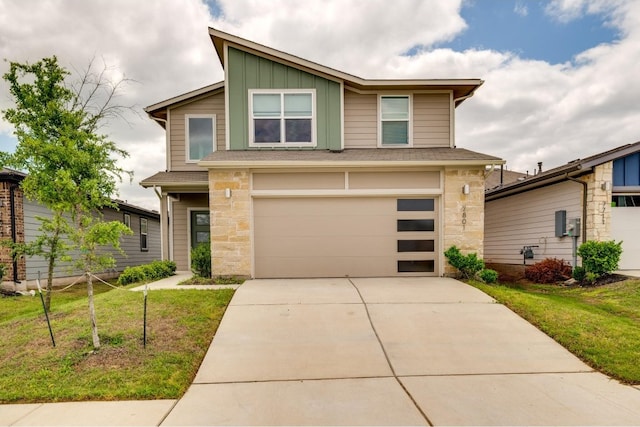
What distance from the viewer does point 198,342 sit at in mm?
4855

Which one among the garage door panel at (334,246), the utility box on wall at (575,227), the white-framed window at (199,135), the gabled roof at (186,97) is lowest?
the garage door panel at (334,246)

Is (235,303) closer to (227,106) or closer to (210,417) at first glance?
(210,417)

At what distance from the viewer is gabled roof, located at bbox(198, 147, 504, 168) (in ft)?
27.4

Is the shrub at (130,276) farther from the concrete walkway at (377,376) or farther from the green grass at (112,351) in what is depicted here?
the concrete walkway at (377,376)

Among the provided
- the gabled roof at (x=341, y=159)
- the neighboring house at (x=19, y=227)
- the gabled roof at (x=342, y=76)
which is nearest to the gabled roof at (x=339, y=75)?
the gabled roof at (x=342, y=76)

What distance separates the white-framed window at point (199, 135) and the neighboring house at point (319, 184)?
1421 mm

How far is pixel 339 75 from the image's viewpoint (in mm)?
9727

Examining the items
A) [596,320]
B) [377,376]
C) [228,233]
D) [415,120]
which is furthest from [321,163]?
[596,320]

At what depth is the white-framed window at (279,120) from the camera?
9820 mm

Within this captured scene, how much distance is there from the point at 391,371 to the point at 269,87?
27.0 feet

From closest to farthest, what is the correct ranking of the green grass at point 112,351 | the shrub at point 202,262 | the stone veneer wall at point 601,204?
the green grass at point 112,351 → the shrub at point 202,262 → the stone veneer wall at point 601,204

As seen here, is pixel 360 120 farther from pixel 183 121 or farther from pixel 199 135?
pixel 183 121

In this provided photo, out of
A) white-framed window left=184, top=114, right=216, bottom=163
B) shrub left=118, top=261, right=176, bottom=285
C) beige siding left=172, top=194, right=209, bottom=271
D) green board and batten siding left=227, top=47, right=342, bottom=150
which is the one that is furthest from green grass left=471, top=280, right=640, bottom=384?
white-framed window left=184, top=114, right=216, bottom=163

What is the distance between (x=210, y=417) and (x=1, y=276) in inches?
378
